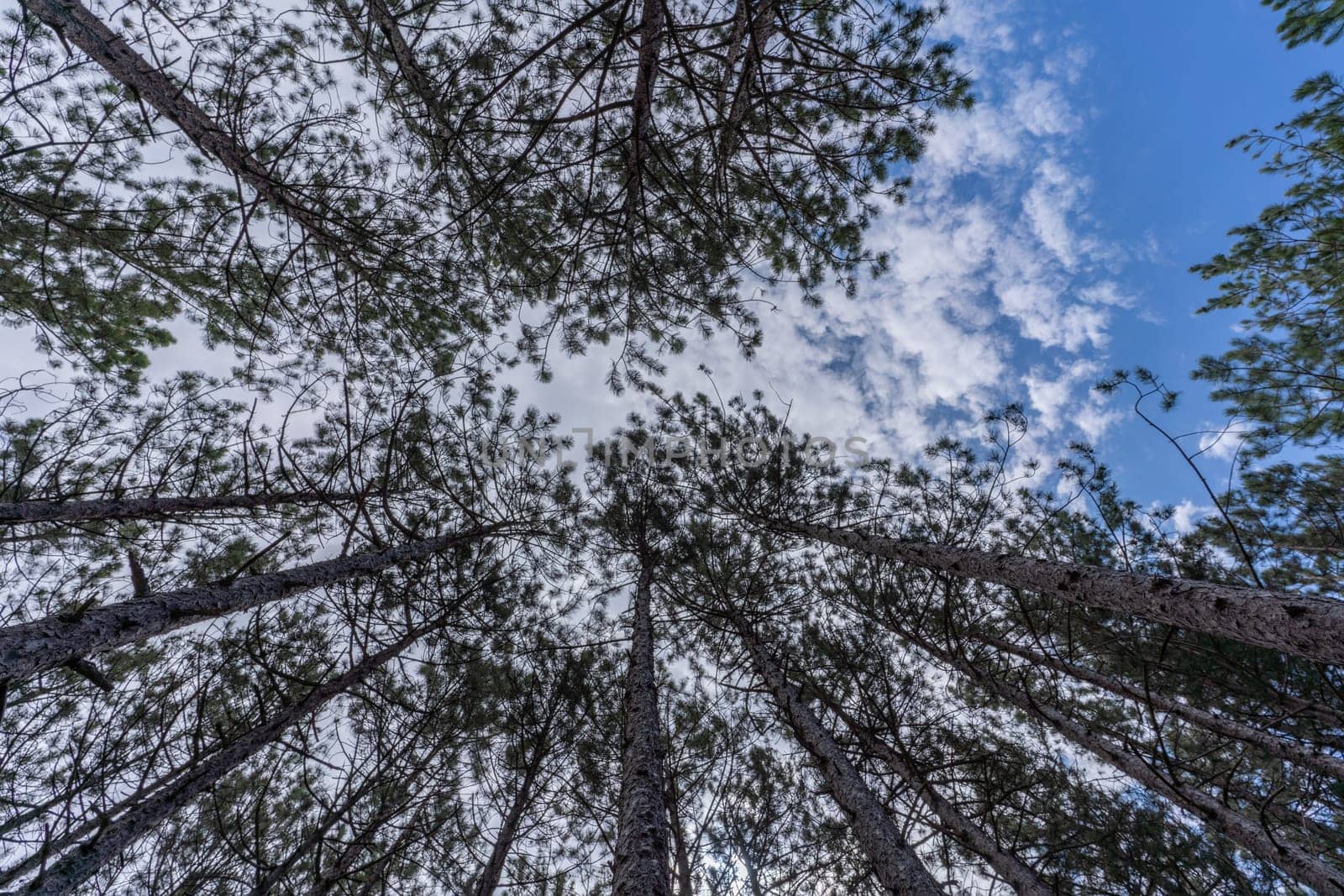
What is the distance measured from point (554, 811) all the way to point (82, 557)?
702 centimetres

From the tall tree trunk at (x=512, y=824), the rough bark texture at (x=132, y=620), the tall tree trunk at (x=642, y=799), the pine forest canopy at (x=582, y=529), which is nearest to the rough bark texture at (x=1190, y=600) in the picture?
the pine forest canopy at (x=582, y=529)

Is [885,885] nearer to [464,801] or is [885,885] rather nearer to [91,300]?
[464,801]

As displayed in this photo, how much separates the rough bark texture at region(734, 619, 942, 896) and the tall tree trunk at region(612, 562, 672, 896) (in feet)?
4.34

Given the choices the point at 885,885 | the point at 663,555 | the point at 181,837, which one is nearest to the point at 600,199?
the point at 663,555

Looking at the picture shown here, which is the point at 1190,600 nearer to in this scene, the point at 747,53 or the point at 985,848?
the point at 985,848

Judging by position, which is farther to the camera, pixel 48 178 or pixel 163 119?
pixel 48 178

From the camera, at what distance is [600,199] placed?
476 centimetres

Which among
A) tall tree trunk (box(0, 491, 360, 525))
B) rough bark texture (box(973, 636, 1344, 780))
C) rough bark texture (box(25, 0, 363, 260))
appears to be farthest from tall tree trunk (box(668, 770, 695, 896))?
rough bark texture (box(25, 0, 363, 260))

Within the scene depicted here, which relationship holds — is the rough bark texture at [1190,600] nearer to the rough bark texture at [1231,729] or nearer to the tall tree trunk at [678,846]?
the rough bark texture at [1231,729]

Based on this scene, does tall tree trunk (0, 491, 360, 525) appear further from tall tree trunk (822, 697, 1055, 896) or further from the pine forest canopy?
tall tree trunk (822, 697, 1055, 896)

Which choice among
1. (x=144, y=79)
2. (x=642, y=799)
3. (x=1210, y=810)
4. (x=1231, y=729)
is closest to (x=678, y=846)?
(x=642, y=799)

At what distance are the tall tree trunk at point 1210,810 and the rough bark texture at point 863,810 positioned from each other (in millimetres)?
1343

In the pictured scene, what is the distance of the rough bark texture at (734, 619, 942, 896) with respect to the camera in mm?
3332

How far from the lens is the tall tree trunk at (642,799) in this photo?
2838mm
